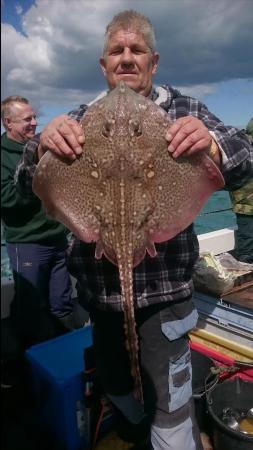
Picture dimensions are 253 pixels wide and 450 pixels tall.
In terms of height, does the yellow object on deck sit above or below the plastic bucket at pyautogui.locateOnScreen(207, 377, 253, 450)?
above

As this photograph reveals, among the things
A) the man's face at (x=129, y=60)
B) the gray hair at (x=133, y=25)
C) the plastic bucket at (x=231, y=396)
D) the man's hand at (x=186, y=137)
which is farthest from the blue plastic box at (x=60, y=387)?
the gray hair at (x=133, y=25)

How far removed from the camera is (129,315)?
206 centimetres

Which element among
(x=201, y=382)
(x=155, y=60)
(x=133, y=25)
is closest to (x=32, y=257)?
(x=201, y=382)

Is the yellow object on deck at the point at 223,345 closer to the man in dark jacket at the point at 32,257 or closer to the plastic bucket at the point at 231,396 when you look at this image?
the plastic bucket at the point at 231,396

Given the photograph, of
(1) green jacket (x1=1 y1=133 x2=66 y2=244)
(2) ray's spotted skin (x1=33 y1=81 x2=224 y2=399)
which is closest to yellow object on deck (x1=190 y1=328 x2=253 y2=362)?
(1) green jacket (x1=1 y1=133 x2=66 y2=244)

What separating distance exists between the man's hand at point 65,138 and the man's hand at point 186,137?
433 millimetres

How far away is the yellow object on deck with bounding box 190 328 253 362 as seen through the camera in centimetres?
381

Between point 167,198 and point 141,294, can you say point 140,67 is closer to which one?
point 167,198

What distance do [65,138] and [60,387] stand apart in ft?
6.84

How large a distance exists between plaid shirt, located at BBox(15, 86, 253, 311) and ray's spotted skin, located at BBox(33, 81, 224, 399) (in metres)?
0.31

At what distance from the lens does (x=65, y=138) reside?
1.93 metres

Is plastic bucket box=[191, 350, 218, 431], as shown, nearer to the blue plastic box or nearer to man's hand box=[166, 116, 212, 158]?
the blue plastic box

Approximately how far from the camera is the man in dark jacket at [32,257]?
4180 mm

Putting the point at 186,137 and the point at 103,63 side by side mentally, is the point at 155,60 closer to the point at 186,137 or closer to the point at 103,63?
the point at 103,63
